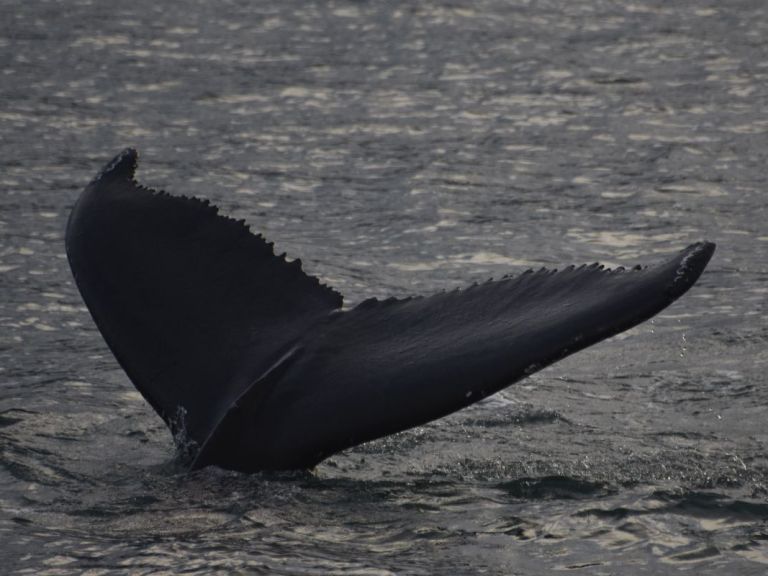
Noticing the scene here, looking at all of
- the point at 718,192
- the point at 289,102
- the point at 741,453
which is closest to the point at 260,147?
the point at 289,102

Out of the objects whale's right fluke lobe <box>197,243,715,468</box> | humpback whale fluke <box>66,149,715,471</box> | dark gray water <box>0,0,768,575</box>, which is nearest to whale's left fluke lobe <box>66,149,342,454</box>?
humpback whale fluke <box>66,149,715,471</box>

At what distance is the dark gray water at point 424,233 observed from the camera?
16.9 ft

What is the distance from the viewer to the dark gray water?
514cm

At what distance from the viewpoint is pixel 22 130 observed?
1252cm

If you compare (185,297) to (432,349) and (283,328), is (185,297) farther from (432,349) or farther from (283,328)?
(432,349)

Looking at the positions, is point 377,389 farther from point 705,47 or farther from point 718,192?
point 705,47

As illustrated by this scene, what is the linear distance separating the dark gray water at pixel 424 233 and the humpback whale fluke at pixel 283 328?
0.28 m

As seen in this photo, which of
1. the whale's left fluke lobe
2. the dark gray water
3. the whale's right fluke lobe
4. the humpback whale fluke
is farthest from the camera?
the whale's left fluke lobe

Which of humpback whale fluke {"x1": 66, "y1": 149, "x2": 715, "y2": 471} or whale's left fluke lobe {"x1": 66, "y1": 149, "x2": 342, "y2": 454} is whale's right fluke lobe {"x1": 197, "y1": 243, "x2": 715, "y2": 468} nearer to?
humpback whale fluke {"x1": 66, "y1": 149, "x2": 715, "y2": 471}

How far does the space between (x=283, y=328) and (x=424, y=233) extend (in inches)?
182

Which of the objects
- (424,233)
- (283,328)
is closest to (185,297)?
(283,328)

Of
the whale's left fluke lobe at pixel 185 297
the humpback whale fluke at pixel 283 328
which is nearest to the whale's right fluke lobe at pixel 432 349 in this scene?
the humpback whale fluke at pixel 283 328

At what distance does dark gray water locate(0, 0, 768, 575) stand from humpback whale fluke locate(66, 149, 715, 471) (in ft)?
0.92

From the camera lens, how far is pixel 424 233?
9.94m
